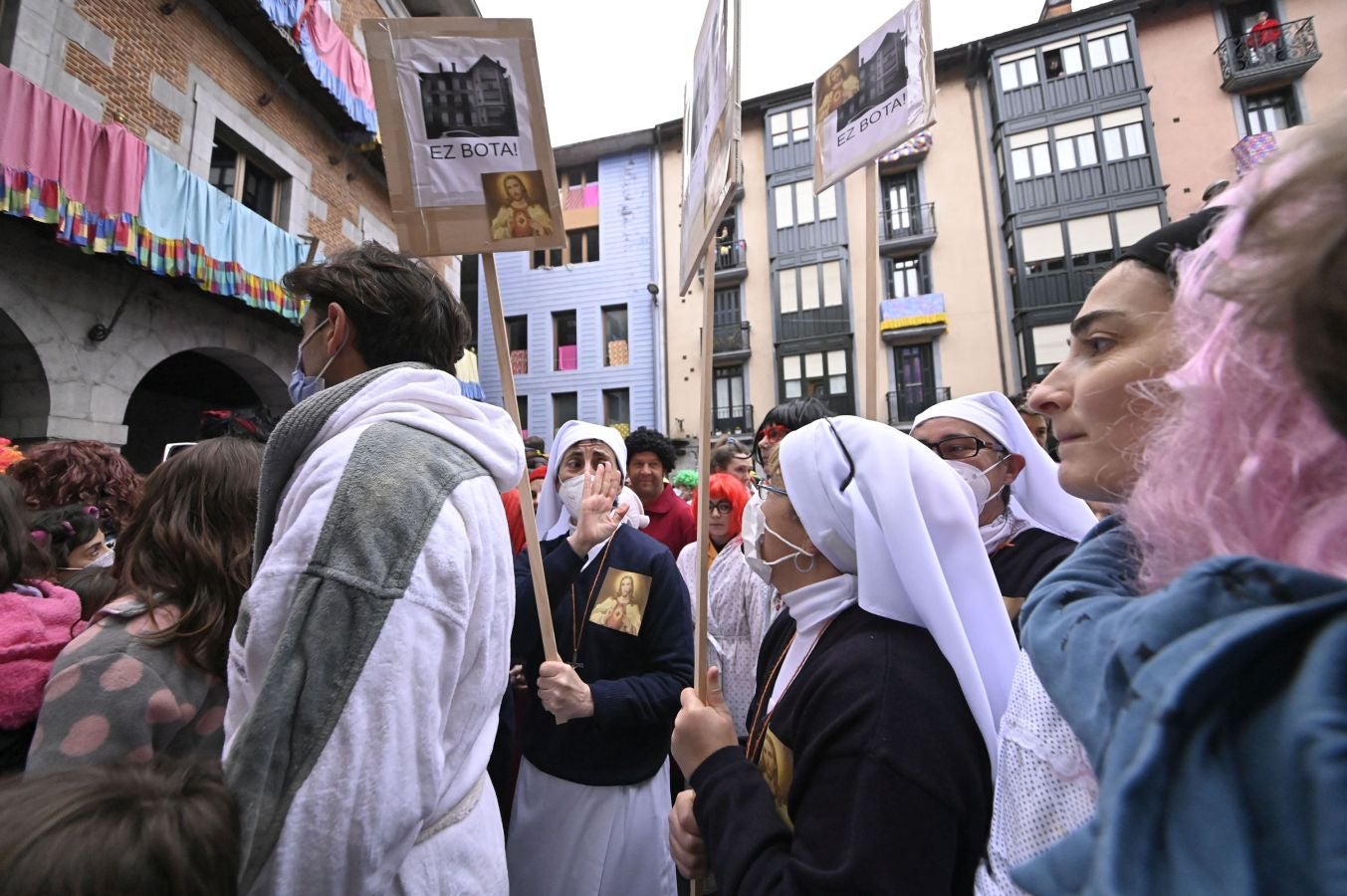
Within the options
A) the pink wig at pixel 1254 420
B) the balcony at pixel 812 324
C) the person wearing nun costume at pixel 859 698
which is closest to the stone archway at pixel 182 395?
the person wearing nun costume at pixel 859 698

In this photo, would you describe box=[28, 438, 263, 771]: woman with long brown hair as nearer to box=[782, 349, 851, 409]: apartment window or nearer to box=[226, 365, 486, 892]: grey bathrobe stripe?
box=[226, 365, 486, 892]: grey bathrobe stripe

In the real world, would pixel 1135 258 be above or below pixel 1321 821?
above

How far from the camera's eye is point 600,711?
2.31m

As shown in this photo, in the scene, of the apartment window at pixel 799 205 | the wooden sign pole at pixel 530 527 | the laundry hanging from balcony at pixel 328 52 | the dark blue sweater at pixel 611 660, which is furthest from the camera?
the apartment window at pixel 799 205

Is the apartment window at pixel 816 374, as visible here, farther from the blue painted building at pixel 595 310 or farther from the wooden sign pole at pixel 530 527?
the wooden sign pole at pixel 530 527

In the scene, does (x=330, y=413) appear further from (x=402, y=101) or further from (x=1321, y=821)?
(x=1321, y=821)

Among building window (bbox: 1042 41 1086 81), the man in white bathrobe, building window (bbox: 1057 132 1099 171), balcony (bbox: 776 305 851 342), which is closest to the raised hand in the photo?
the man in white bathrobe

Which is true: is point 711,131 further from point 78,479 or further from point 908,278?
point 908,278

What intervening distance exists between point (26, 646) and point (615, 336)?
1986cm

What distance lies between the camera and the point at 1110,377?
1.08 metres

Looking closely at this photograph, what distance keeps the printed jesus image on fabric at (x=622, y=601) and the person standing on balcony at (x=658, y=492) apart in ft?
5.28

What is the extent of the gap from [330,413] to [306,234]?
1022 cm

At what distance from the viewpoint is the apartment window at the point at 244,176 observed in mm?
9156

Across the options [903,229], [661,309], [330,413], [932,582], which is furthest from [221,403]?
[903,229]
